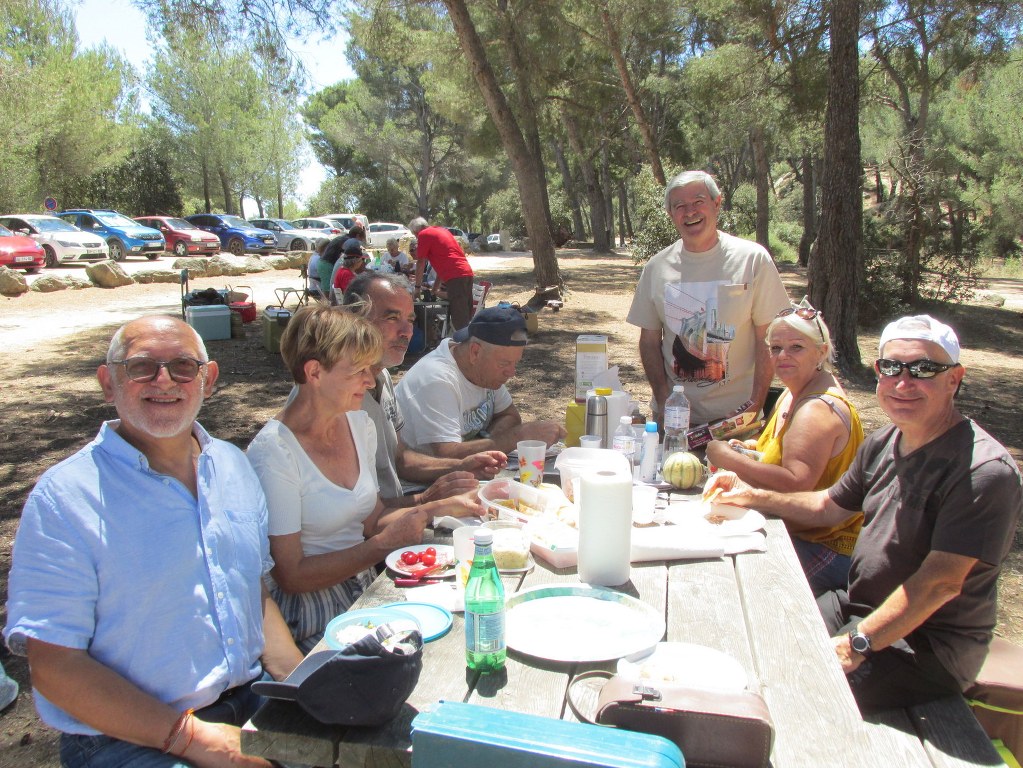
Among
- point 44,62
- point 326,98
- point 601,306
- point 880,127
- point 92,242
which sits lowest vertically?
point 601,306

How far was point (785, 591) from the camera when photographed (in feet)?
6.10

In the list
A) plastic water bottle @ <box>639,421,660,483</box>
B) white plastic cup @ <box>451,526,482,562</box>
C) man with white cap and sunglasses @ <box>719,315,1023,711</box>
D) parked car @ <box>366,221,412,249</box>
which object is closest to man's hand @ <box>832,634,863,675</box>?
man with white cap and sunglasses @ <box>719,315,1023,711</box>

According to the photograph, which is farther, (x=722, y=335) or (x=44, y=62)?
(x=44, y=62)

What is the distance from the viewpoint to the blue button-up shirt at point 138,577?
1.56 m

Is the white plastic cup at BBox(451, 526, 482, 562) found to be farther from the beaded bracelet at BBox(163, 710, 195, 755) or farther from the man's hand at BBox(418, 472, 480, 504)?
the beaded bracelet at BBox(163, 710, 195, 755)

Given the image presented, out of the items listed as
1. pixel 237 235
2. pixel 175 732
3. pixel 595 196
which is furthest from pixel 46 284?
pixel 595 196

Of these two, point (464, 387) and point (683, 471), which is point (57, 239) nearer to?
point (464, 387)

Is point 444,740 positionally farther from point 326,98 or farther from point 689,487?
point 326,98

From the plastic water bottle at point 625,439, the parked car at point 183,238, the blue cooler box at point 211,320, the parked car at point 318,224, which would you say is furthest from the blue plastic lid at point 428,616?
the parked car at point 318,224

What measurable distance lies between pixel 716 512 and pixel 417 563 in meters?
0.97

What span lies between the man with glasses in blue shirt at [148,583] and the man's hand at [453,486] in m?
0.65

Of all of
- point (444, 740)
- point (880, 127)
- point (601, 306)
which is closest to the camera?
point (444, 740)

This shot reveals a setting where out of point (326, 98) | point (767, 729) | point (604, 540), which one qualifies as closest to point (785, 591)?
point (604, 540)

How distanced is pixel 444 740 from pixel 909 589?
4.48ft
